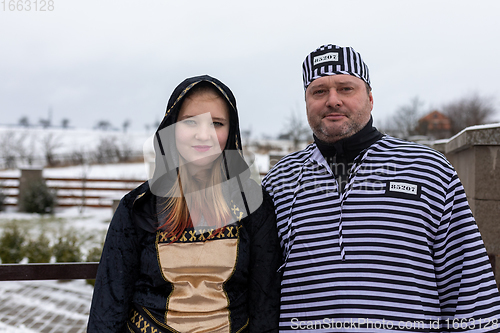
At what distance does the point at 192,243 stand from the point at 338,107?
106 centimetres

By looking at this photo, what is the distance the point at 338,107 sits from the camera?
1.87 meters

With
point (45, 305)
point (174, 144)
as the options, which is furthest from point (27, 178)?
point (174, 144)

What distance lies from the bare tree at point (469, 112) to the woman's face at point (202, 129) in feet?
95.1

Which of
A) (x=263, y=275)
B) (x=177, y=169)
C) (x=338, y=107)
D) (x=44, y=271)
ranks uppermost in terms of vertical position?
(x=338, y=107)

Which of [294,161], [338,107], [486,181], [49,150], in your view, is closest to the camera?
[338,107]

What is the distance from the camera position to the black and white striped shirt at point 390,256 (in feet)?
5.16

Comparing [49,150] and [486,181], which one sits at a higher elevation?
[49,150]

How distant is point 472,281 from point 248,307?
1.04 m

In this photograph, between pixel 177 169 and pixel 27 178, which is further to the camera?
pixel 27 178

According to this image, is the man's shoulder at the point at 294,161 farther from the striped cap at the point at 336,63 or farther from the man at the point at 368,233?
the striped cap at the point at 336,63


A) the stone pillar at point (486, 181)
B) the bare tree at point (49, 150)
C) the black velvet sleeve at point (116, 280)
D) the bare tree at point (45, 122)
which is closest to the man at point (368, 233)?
the black velvet sleeve at point (116, 280)

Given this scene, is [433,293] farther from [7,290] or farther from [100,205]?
[100,205]

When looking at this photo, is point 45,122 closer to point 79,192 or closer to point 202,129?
point 79,192

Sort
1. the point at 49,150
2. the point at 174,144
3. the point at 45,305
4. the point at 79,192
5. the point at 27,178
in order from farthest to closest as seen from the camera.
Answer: the point at 49,150 → the point at 79,192 → the point at 27,178 → the point at 45,305 → the point at 174,144
